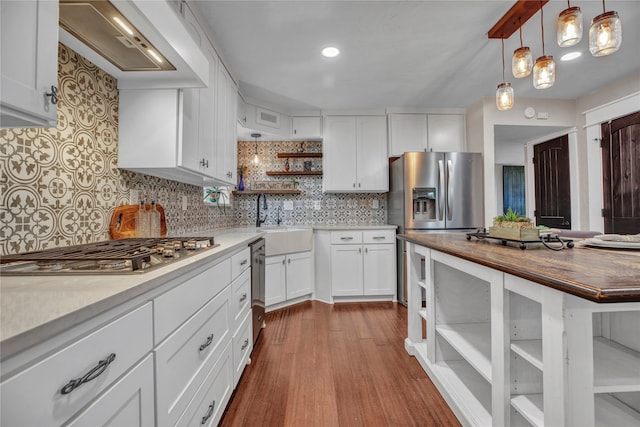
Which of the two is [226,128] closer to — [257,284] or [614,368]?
[257,284]

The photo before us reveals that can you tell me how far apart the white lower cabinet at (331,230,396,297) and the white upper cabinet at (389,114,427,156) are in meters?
1.13

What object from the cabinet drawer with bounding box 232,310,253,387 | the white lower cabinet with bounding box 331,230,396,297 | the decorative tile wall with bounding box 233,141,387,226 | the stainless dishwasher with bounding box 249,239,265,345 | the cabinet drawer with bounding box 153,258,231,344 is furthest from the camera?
the decorative tile wall with bounding box 233,141,387,226

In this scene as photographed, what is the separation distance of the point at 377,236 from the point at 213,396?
2498mm

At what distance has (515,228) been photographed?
1.34 m

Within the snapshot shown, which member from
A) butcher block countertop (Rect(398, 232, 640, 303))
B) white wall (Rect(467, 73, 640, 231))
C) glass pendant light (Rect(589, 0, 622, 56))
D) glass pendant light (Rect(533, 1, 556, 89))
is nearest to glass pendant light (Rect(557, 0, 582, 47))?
glass pendant light (Rect(589, 0, 622, 56))

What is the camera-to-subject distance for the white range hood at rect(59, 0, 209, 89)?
3.38 ft

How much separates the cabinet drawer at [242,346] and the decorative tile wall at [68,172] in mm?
943

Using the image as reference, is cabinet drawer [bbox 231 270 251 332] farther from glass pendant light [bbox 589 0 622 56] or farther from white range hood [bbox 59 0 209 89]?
glass pendant light [bbox 589 0 622 56]

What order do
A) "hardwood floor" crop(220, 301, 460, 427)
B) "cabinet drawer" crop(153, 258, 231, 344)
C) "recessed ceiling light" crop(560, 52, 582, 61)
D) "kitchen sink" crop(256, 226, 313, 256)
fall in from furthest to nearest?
"kitchen sink" crop(256, 226, 313, 256)
"recessed ceiling light" crop(560, 52, 582, 61)
"hardwood floor" crop(220, 301, 460, 427)
"cabinet drawer" crop(153, 258, 231, 344)

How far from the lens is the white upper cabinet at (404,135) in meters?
3.68

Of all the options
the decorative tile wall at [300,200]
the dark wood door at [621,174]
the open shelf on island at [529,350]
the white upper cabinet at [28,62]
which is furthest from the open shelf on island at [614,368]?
the decorative tile wall at [300,200]

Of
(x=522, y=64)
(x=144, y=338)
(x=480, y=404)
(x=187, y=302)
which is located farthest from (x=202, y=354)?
(x=522, y=64)

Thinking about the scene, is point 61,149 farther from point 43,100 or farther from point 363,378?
point 363,378

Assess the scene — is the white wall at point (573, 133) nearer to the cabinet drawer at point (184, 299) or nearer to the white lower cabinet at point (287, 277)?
the white lower cabinet at point (287, 277)
